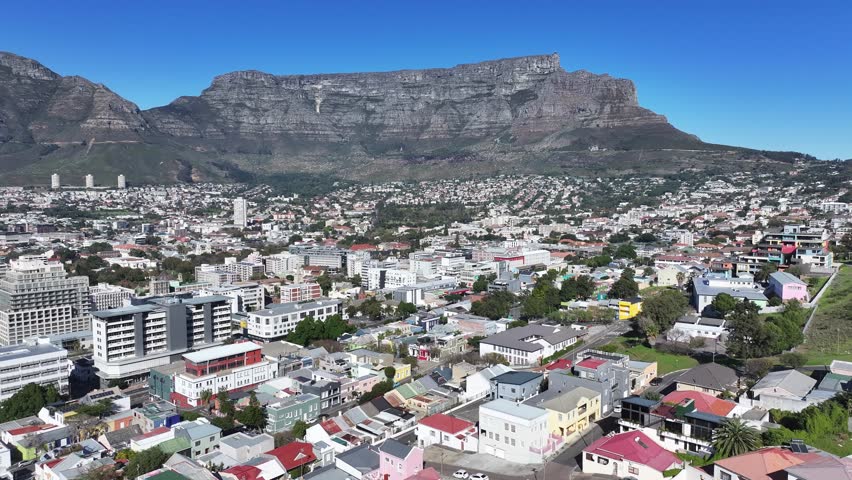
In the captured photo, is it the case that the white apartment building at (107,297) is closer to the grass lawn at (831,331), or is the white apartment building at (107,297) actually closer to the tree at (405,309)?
the tree at (405,309)

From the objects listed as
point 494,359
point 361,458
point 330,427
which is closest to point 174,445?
point 330,427

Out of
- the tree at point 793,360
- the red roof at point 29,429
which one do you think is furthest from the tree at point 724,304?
the red roof at point 29,429

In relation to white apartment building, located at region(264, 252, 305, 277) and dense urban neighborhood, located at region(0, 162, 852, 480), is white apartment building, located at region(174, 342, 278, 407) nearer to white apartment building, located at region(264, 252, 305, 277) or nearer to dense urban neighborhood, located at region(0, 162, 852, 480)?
dense urban neighborhood, located at region(0, 162, 852, 480)

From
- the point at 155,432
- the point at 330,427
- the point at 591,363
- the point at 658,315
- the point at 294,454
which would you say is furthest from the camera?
the point at 658,315

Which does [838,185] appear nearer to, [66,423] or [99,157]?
[66,423]

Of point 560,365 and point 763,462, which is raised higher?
point 763,462

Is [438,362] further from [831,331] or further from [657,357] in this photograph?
[831,331]
